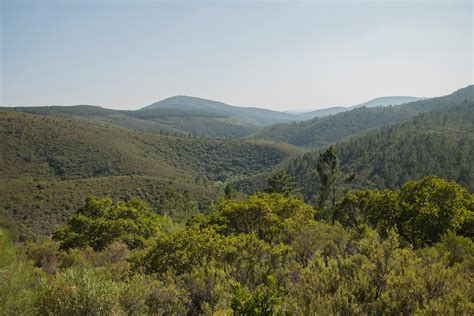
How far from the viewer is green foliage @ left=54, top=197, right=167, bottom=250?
Result: 27172 mm

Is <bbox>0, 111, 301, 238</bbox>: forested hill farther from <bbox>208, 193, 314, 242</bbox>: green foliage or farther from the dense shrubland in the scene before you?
<bbox>208, 193, 314, 242</bbox>: green foliage

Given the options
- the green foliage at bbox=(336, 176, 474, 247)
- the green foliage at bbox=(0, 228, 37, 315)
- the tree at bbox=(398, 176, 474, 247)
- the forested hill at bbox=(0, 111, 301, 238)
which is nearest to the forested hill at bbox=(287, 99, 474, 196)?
the forested hill at bbox=(0, 111, 301, 238)

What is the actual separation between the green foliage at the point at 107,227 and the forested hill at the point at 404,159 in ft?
156

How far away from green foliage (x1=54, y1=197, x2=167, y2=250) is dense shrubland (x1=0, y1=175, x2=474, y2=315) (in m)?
1.07

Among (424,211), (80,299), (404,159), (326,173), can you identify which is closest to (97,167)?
(326,173)

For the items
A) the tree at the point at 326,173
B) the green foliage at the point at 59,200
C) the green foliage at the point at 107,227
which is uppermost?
the tree at the point at 326,173

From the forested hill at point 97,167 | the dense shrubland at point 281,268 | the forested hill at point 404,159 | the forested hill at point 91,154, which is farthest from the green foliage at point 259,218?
the forested hill at point 91,154

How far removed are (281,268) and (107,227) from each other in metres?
20.0

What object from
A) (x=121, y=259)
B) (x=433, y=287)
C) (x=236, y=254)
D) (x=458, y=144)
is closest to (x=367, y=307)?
(x=433, y=287)

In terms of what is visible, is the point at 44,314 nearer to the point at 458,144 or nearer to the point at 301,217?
the point at 301,217

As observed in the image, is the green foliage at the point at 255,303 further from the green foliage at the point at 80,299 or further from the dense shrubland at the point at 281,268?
the green foliage at the point at 80,299

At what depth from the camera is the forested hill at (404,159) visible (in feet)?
273

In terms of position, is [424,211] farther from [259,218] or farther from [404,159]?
[404,159]

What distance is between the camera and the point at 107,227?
2736 centimetres
